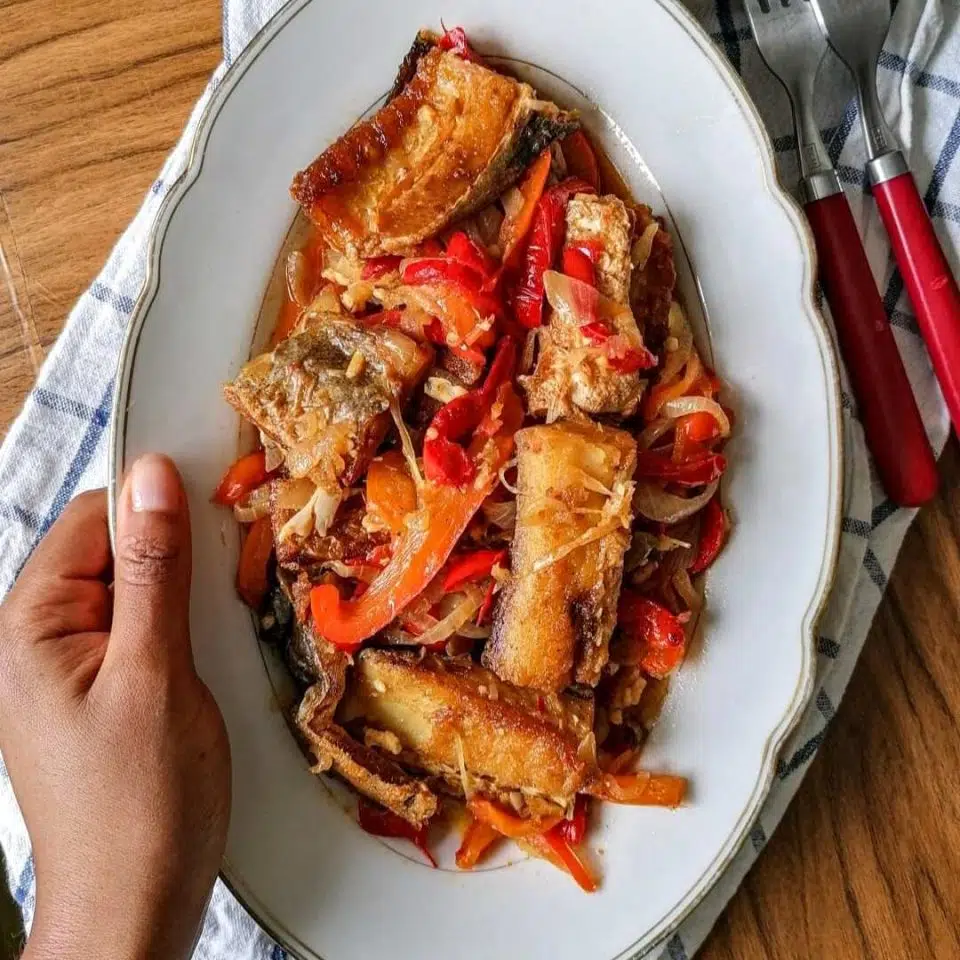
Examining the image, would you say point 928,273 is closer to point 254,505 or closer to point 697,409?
point 697,409

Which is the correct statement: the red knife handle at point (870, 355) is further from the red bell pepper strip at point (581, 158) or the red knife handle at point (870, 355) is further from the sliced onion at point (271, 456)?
the sliced onion at point (271, 456)

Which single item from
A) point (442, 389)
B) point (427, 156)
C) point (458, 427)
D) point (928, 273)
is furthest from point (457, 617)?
point (928, 273)

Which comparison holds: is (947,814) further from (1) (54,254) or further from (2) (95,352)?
(1) (54,254)

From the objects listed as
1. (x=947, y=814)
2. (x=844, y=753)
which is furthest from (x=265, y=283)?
(x=947, y=814)

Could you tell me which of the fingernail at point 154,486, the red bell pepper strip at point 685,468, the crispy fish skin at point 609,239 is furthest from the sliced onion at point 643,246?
Answer: the fingernail at point 154,486

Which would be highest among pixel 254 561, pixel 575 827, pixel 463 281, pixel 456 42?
pixel 456 42
